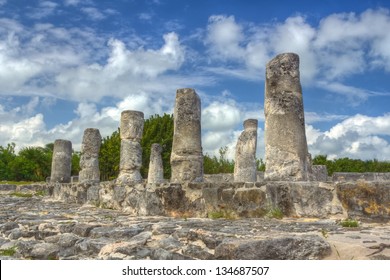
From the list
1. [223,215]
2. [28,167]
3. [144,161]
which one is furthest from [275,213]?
[28,167]

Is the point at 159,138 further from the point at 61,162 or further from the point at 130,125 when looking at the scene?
the point at 130,125

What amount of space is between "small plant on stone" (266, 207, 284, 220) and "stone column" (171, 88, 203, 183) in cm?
342

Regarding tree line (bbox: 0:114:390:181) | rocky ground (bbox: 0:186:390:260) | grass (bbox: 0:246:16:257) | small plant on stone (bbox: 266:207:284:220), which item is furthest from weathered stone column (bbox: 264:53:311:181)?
tree line (bbox: 0:114:390:181)

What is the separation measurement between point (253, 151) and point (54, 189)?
7.51 m

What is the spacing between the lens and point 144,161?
108 feet

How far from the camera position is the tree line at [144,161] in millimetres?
34000

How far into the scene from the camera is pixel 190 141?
9445 mm

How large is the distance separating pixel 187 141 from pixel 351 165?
35.2 m

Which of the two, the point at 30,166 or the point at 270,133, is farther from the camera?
the point at 30,166

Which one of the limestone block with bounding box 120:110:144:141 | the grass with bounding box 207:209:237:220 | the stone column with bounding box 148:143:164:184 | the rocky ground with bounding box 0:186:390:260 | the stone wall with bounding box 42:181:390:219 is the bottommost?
the rocky ground with bounding box 0:186:390:260

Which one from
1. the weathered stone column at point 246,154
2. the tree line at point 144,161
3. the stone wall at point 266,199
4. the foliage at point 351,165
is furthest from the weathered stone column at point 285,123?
the foliage at point 351,165

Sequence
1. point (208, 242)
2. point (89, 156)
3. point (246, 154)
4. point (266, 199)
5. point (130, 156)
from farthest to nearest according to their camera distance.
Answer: point (246, 154), point (89, 156), point (130, 156), point (266, 199), point (208, 242)

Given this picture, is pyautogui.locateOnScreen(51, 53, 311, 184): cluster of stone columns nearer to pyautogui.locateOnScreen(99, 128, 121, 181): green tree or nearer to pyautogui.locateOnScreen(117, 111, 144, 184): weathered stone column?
pyautogui.locateOnScreen(117, 111, 144, 184): weathered stone column

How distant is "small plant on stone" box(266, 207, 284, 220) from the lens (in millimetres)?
6111
